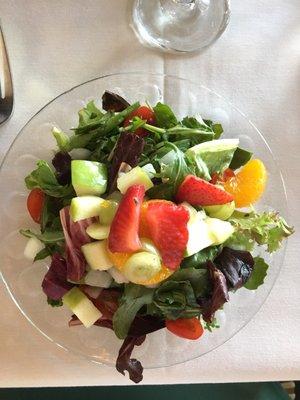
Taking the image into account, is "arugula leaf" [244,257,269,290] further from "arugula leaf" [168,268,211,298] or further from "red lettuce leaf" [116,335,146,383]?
"red lettuce leaf" [116,335,146,383]

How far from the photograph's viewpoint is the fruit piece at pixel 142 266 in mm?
786

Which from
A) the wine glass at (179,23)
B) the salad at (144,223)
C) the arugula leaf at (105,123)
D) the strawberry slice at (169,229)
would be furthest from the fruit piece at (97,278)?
the wine glass at (179,23)

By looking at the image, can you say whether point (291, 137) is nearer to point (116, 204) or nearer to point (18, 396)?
point (116, 204)

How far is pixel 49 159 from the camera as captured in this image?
95cm

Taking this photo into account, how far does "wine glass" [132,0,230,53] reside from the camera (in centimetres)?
102

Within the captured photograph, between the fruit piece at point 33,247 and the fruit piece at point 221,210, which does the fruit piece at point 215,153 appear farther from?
the fruit piece at point 33,247

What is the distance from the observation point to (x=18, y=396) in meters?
1.12

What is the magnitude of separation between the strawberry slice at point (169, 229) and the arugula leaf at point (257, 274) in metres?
0.17

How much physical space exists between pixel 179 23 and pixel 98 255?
47 centimetres

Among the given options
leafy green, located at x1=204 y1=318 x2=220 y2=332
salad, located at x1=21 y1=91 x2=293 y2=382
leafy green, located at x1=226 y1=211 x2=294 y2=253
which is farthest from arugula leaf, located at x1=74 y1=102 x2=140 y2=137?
leafy green, located at x1=204 y1=318 x2=220 y2=332

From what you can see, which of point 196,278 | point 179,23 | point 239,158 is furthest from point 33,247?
point 179,23

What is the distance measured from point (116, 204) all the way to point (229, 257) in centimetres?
19

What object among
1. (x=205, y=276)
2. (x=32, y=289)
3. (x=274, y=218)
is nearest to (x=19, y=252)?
(x=32, y=289)

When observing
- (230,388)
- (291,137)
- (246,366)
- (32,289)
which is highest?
(291,137)
